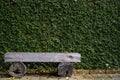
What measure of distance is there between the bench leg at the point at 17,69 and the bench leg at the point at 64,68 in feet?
2.83

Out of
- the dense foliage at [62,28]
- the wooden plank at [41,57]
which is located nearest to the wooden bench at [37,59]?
the wooden plank at [41,57]

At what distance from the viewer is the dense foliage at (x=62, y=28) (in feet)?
22.7

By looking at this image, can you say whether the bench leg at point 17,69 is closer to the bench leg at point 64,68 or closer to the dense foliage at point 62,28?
the dense foliage at point 62,28

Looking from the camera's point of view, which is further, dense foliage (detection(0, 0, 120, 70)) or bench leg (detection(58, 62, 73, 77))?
dense foliage (detection(0, 0, 120, 70))

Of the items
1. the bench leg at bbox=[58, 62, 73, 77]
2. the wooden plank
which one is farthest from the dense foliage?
the bench leg at bbox=[58, 62, 73, 77]

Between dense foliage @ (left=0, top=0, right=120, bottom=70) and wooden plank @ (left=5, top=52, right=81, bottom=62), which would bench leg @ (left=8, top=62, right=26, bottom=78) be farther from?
dense foliage @ (left=0, top=0, right=120, bottom=70)

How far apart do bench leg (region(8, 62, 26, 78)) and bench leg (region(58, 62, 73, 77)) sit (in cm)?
86

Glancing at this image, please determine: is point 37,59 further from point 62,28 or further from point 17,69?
point 62,28

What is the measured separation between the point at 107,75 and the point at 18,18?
262cm

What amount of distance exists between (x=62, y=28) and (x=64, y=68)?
0.99 m

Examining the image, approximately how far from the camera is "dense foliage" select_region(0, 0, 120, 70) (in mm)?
6934

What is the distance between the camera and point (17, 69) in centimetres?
682

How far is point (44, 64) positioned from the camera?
714 centimetres

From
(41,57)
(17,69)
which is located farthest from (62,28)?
(17,69)
